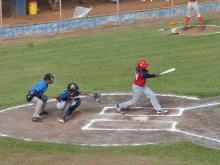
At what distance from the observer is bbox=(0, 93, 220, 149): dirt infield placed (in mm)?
14777

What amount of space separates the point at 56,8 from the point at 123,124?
920 inches

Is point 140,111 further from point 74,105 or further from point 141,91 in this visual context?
point 74,105

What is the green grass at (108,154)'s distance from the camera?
13094mm

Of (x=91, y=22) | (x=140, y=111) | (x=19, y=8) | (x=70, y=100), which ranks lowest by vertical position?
(x=140, y=111)

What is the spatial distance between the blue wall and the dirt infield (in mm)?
13632

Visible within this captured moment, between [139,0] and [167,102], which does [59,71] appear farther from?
[139,0]

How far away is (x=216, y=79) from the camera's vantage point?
20500 mm

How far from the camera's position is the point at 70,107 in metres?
16.9

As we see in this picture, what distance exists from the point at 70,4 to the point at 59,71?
17260mm

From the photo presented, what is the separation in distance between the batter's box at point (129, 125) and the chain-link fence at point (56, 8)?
711 inches

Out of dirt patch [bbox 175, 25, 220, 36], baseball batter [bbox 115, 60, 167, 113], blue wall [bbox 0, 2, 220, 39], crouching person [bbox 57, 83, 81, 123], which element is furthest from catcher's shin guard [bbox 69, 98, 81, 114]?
blue wall [bbox 0, 2, 220, 39]

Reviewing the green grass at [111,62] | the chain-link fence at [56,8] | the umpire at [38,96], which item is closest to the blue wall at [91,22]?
the chain-link fence at [56,8]

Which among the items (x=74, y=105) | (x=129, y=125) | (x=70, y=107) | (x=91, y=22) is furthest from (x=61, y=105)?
(x=91, y=22)

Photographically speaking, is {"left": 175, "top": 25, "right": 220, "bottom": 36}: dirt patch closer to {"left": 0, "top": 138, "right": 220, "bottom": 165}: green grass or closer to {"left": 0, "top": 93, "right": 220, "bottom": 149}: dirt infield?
{"left": 0, "top": 93, "right": 220, "bottom": 149}: dirt infield
